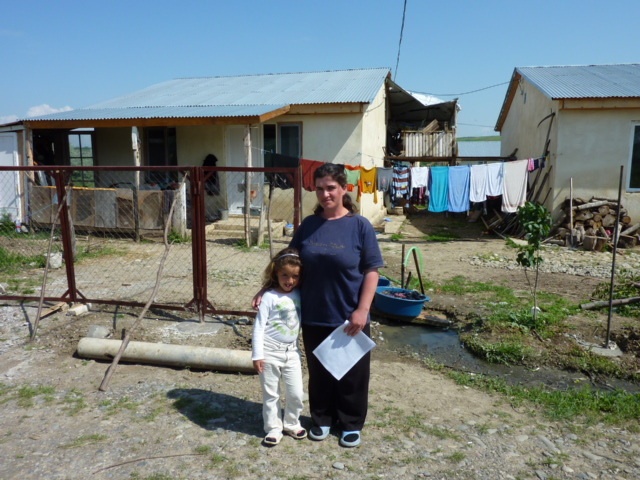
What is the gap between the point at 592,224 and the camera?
10.7 metres

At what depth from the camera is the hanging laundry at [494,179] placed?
36.6 feet

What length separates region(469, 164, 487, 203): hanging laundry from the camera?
1114 centimetres

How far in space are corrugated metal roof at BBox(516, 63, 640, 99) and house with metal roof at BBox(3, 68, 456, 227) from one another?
4.16 metres

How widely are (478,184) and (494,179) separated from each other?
40cm

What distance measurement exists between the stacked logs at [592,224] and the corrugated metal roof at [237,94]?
533 centimetres

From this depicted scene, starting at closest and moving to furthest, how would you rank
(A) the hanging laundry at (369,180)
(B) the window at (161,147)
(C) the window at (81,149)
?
(A) the hanging laundry at (369,180)
(B) the window at (161,147)
(C) the window at (81,149)

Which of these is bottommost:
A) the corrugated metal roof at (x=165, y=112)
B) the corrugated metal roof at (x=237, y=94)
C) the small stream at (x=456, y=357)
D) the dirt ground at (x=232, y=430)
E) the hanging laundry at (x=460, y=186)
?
the small stream at (x=456, y=357)

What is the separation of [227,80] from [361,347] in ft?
50.1

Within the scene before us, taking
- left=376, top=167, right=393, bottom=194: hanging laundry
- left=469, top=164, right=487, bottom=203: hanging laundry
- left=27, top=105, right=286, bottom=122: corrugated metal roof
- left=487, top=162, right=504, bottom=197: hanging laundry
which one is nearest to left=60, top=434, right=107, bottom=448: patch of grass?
left=27, top=105, right=286, bottom=122: corrugated metal roof

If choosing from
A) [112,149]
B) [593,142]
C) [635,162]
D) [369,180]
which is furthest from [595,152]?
[112,149]

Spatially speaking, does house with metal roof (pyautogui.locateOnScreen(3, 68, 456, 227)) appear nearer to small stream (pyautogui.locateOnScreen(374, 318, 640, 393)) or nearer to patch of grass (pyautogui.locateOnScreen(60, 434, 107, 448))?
small stream (pyautogui.locateOnScreen(374, 318, 640, 393))

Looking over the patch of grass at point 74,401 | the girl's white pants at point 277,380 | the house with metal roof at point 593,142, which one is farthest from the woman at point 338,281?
the house with metal roof at point 593,142

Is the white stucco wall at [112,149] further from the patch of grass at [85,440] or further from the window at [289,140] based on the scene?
the patch of grass at [85,440]

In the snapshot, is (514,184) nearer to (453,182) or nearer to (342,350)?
(453,182)
